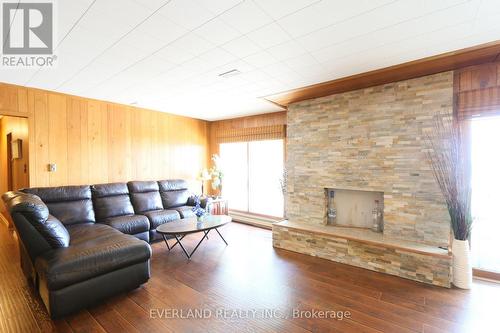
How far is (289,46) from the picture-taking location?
2344 millimetres

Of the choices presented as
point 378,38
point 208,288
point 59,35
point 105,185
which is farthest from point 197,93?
point 208,288

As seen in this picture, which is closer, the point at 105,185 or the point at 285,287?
the point at 285,287

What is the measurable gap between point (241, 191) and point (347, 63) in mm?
3864

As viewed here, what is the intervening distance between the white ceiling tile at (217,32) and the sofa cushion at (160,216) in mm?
2966

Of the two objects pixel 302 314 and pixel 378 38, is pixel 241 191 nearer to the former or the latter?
pixel 302 314

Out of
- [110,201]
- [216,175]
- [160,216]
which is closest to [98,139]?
[110,201]

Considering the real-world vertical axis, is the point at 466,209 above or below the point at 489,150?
below

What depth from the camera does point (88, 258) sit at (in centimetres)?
215

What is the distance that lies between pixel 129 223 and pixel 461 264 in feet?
14.4

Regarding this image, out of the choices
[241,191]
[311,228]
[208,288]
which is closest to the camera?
[208,288]

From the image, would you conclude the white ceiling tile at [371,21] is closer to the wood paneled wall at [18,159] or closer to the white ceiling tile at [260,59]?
the white ceiling tile at [260,59]

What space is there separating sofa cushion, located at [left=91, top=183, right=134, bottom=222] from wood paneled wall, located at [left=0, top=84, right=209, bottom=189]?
0.42m

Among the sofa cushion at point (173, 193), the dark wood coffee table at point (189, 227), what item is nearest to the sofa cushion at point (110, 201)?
the sofa cushion at point (173, 193)

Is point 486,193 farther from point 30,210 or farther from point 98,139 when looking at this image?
point 98,139
